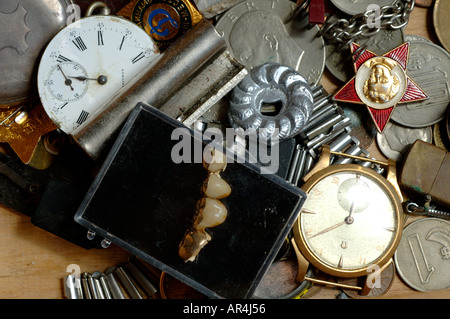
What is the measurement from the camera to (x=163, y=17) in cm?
197

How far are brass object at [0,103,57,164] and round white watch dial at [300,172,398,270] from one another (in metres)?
0.99

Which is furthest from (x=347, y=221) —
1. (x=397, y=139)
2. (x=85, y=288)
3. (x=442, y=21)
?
(x=85, y=288)

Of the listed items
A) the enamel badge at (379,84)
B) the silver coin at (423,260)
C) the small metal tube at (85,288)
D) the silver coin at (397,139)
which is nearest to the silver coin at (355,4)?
the enamel badge at (379,84)

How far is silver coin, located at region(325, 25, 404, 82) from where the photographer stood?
6.77 feet

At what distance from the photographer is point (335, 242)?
1916 millimetres

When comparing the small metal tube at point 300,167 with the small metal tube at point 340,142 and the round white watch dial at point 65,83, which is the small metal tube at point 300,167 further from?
the round white watch dial at point 65,83

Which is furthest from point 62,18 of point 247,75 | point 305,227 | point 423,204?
point 423,204

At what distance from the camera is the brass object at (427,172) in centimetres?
198

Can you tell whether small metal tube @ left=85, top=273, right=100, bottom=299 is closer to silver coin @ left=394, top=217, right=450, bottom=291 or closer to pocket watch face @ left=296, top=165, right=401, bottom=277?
pocket watch face @ left=296, top=165, right=401, bottom=277

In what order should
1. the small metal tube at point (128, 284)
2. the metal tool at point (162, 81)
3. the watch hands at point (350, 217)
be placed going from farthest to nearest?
1. the small metal tube at point (128, 284)
2. the watch hands at point (350, 217)
3. the metal tool at point (162, 81)

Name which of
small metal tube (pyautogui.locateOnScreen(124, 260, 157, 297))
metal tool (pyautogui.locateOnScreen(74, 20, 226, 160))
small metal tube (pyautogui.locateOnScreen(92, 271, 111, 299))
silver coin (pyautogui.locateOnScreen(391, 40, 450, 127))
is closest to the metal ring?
metal tool (pyautogui.locateOnScreen(74, 20, 226, 160))

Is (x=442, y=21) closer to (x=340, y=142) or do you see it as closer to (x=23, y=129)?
(x=340, y=142)

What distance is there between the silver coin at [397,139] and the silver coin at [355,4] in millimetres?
446

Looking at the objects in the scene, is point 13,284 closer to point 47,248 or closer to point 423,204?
point 47,248
